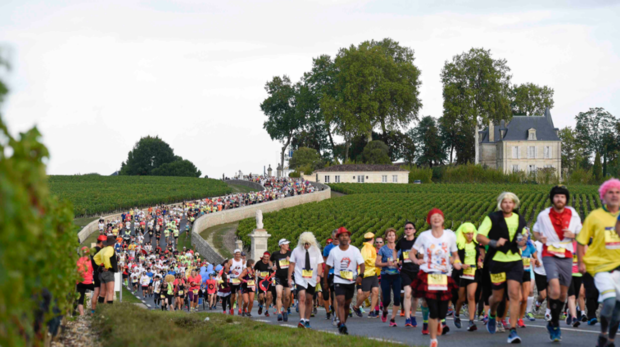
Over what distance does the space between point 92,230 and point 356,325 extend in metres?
41.2

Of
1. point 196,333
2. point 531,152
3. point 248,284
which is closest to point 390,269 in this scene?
point 248,284

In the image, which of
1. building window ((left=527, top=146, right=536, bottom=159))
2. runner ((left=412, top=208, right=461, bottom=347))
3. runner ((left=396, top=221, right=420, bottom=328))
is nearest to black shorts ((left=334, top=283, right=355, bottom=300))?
runner ((left=396, top=221, right=420, bottom=328))

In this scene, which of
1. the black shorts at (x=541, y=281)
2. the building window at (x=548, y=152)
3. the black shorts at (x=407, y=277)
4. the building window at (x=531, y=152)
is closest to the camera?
the black shorts at (x=541, y=281)

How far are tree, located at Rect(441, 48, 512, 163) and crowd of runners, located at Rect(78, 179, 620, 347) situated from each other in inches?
2999

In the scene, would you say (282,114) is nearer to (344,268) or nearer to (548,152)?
(548,152)

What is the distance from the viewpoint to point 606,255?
26.5ft

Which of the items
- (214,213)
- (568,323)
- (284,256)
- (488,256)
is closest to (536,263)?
(568,323)

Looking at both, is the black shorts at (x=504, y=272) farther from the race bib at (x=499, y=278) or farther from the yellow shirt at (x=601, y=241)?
the yellow shirt at (x=601, y=241)

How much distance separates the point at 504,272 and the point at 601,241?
1.70 m

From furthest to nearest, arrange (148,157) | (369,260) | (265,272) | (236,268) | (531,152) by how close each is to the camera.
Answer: (148,157) < (531,152) < (265,272) < (236,268) < (369,260)

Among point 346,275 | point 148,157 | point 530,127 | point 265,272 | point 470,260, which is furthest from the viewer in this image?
point 148,157

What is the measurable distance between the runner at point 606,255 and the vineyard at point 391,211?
1057 inches

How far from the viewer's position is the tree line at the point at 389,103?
300 ft

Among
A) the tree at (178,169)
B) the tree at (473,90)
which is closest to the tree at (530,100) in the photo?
the tree at (473,90)
